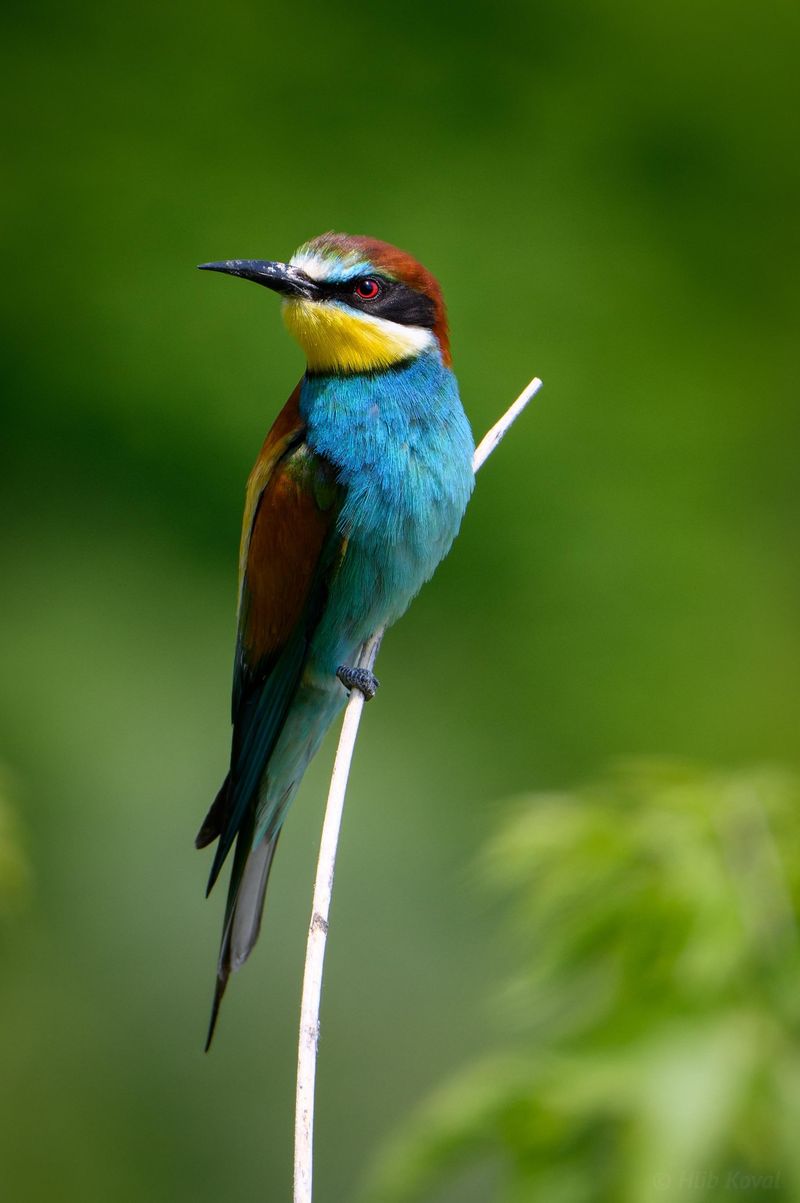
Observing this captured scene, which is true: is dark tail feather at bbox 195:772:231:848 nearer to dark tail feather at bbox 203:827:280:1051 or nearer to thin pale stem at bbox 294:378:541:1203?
dark tail feather at bbox 203:827:280:1051

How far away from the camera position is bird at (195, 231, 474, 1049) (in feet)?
7.55

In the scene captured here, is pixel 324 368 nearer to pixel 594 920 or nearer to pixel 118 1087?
pixel 594 920

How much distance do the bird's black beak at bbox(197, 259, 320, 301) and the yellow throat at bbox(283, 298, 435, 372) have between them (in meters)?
0.02

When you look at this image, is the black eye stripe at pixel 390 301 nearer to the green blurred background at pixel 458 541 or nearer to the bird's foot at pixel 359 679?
the bird's foot at pixel 359 679

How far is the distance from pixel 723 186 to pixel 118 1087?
3.17 meters

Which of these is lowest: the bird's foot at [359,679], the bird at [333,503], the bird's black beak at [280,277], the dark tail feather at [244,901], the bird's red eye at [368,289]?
the dark tail feather at [244,901]

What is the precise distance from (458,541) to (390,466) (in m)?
1.71

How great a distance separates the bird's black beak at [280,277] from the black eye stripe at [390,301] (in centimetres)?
3

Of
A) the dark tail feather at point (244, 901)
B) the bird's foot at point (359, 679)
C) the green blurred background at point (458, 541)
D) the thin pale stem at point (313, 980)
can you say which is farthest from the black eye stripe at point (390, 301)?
the green blurred background at point (458, 541)

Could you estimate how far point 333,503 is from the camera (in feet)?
7.70

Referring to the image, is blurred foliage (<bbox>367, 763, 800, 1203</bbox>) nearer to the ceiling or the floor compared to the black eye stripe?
nearer to the floor

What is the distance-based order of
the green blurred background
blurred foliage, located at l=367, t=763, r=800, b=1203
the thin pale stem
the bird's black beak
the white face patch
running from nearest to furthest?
the thin pale stem, blurred foliage, located at l=367, t=763, r=800, b=1203, the bird's black beak, the white face patch, the green blurred background

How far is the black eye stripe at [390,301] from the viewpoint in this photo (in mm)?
2291

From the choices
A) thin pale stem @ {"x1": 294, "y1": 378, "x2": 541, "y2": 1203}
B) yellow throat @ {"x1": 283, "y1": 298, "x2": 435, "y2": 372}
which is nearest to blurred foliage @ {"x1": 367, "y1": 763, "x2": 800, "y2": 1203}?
thin pale stem @ {"x1": 294, "y1": 378, "x2": 541, "y2": 1203}
